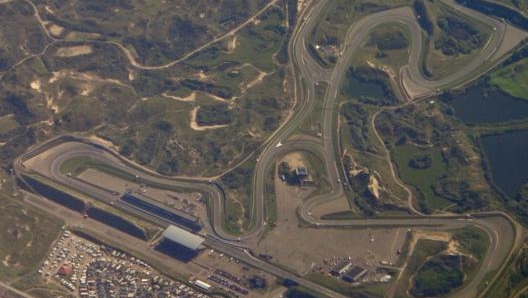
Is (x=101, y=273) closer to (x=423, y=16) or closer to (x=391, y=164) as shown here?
(x=391, y=164)

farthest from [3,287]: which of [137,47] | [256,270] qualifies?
[137,47]

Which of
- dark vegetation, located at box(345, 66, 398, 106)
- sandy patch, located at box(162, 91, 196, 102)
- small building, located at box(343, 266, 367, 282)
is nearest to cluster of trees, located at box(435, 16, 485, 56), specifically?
dark vegetation, located at box(345, 66, 398, 106)

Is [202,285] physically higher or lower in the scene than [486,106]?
lower

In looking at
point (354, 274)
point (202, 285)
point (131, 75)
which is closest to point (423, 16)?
point (131, 75)

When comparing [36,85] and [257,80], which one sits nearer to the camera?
[257,80]

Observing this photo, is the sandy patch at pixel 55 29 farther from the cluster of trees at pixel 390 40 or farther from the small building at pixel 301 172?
the cluster of trees at pixel 390 40

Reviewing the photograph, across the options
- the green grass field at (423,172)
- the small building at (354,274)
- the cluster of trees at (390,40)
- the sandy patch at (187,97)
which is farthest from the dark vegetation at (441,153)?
the sandy patch at (187,97)
